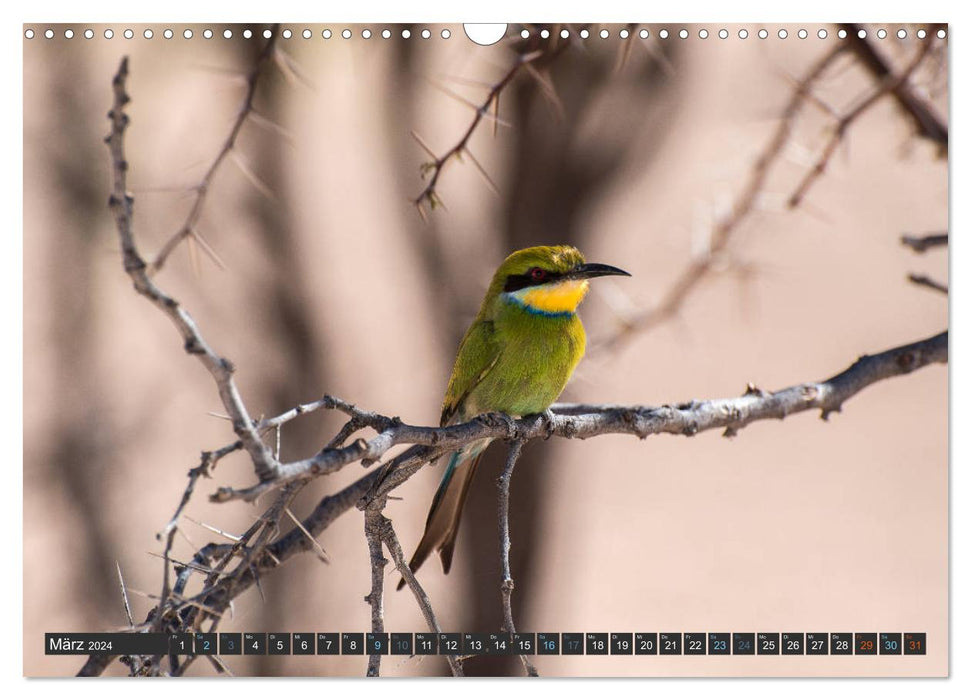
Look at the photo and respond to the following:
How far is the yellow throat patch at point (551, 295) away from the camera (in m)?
2.34

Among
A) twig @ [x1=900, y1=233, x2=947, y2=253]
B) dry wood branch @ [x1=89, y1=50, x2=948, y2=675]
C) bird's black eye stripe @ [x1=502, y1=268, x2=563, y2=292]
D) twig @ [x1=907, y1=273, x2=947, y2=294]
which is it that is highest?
bird's black eye stripe @ [x1=502, y1=268, x2=563, y2=292]

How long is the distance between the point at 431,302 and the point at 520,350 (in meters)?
0.94

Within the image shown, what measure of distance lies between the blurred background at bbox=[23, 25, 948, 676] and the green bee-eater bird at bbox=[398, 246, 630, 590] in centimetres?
16

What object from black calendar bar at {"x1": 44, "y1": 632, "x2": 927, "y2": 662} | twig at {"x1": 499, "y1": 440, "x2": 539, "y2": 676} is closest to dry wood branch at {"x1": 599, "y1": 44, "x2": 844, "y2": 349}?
twig at {"x1": 499, "y1": 440, "x2": 539, "y2": 676}

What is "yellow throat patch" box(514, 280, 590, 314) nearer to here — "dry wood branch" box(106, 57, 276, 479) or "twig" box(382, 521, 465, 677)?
"twig" box(382, 521, 465, 677)

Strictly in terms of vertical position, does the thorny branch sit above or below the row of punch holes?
below

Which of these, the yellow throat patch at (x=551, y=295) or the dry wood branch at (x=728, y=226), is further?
the yellow throat patch at (x=551, y=295)

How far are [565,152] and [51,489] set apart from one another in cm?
197

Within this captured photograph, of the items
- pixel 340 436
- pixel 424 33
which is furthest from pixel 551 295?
pixel 340 436

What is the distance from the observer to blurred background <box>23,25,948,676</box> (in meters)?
2.68

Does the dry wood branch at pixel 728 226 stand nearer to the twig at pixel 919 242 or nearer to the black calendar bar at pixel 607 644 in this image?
the twig at pixel 919 242

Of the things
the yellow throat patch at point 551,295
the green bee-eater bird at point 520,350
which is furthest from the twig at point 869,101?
the yellow throat patch at point 551,295

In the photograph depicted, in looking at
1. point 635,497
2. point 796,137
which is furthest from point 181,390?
point 796,137

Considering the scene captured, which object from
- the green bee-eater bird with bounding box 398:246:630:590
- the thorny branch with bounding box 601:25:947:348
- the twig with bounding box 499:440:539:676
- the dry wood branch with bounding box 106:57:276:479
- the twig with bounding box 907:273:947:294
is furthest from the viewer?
the green bee-eater bird with bounding box 398:246:630:590
